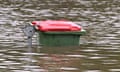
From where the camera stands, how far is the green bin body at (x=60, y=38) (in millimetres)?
11828

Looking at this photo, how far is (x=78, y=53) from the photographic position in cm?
1120

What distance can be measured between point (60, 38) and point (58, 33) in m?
0.20

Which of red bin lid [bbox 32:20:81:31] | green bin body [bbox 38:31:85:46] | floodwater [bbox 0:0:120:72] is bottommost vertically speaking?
floodwater [bbox 0:0:120:72]

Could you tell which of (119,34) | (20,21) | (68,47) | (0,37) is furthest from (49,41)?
(20,21)

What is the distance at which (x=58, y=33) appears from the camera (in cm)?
A: 1179

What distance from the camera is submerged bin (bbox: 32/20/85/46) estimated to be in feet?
38.5

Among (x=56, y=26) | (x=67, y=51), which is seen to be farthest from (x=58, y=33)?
(x=67, y=51)

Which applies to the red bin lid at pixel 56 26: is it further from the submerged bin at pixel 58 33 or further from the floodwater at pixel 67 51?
the floodwater at pixel 67 51

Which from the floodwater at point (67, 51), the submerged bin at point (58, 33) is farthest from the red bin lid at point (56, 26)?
the floodwater at point (67, 51)

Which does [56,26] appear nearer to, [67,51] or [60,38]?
[60,38]

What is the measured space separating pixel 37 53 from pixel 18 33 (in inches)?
144

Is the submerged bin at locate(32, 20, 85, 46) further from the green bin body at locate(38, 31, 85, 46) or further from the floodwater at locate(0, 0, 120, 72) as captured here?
the floodwater at locate(0, 0, 120, 72)

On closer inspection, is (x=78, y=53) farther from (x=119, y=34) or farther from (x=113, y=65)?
(x=119, y=34)

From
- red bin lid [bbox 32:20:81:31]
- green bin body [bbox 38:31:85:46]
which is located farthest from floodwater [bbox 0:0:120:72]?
red bin lid [bbox 32:20:81:31]
